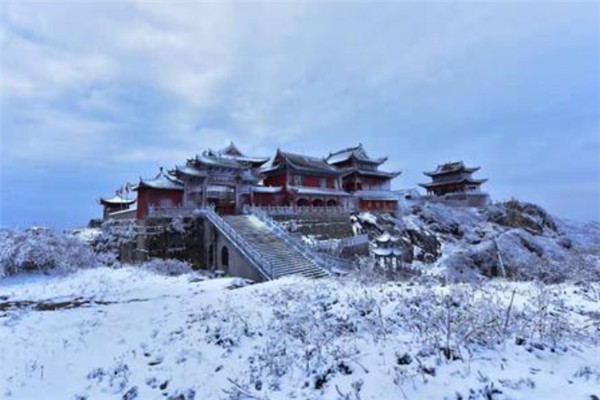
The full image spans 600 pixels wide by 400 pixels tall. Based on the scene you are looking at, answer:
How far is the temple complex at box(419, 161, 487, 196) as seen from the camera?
53.3m

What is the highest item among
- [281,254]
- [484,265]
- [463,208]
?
[463,208]

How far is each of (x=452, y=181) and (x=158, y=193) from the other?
44.7 metres

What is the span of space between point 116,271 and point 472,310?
12.9 meters

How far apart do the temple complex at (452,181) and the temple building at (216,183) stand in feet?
117

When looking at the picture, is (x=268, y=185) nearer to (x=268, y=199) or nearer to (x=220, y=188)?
(x=268, y=199)

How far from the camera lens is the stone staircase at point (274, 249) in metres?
16.9

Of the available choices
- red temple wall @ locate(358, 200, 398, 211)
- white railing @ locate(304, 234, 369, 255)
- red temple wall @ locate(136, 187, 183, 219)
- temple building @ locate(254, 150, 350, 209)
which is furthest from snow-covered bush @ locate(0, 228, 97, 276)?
red temple wall @ locate(358, 200, 398, 211)

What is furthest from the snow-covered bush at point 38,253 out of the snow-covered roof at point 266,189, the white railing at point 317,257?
the snow-covered roof at point 266,189

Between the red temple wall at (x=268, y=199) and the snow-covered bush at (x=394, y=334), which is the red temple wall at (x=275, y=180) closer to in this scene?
the red temple wall at (x=268, y=199)

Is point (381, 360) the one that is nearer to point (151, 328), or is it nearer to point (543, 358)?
point (543, 358)

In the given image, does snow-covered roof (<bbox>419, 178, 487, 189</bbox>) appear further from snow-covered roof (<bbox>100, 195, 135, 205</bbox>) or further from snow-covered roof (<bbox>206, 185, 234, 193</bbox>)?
snow-covered roof (<bbox>100, 195, 135, 205</bbox>)

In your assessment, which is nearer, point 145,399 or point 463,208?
point 145,399

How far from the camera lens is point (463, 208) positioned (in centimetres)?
4541

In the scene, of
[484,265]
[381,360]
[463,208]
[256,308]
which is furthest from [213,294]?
[463,208]
